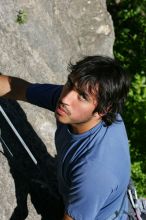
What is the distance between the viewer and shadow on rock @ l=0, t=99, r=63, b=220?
12.1 ft

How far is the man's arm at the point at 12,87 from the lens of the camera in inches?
134

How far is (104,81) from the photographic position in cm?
279

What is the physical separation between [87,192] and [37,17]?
2.77 metres

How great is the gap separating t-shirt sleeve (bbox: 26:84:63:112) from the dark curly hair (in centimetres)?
42

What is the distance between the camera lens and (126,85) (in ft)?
9.64

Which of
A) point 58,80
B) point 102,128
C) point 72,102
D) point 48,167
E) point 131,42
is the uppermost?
point 72,102

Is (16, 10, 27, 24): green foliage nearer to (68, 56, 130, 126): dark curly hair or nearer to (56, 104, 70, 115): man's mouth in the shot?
(68, 56, 130, 126): dark curly hair

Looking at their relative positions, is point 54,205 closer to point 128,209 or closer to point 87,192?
point 128,209

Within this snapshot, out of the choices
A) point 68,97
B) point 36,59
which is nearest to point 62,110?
point 68,97

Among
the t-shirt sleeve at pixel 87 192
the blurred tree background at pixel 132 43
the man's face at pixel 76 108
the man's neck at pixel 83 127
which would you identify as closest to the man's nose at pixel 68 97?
the man's face at pixel 76 108

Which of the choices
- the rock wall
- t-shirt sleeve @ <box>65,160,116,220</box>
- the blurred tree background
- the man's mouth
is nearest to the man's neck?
the man's mouth

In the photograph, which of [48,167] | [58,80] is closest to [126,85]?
[48,167]

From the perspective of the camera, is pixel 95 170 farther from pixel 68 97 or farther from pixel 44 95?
pixel 44 95

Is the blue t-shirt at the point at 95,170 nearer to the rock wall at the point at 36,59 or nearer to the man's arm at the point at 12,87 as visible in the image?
the man's arm at the point at 12,87
